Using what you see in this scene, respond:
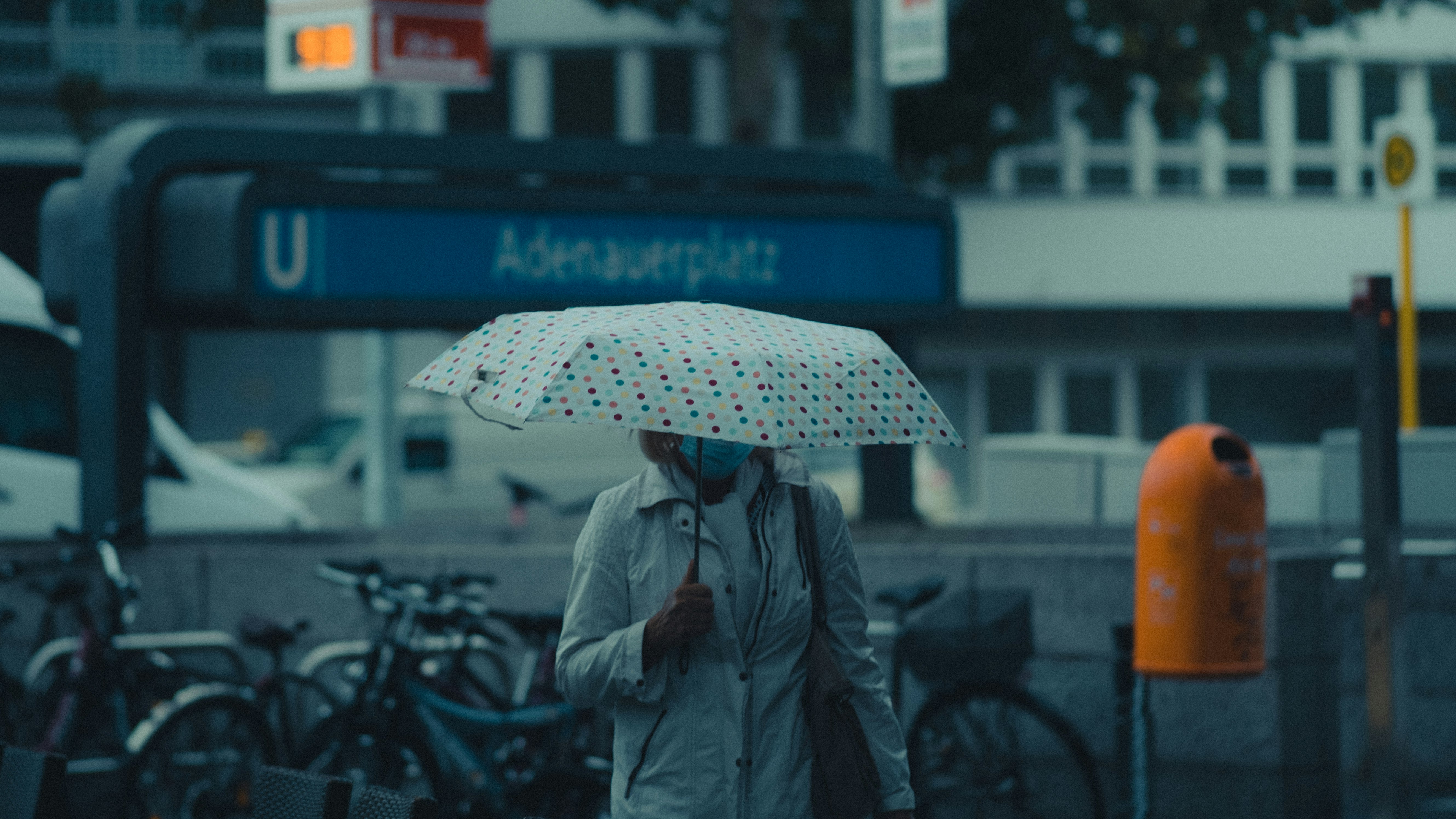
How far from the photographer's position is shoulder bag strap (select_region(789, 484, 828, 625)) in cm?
354

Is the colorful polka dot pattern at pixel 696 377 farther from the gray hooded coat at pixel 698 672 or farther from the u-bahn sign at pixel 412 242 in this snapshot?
the u-bahn sign at pixel 412 242

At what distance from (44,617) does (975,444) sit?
1916cm

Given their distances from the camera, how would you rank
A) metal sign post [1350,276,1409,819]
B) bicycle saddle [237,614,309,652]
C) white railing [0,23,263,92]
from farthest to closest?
white railing [0,23,263,92] < bicycle saddle [237,614,309,652] < metal sign post [1350,276,1409,819]

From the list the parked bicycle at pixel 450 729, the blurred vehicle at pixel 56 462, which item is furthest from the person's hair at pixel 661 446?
the blurred vehicle at pixel 56 462

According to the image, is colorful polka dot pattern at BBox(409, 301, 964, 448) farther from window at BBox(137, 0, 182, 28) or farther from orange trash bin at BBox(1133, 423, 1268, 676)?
window at BBox(137, 0, 182, 28)

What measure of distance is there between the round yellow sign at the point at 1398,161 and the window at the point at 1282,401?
18.6 m

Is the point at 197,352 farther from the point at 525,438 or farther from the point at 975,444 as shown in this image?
the point at 975,444

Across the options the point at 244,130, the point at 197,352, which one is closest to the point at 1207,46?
the point at 244,130

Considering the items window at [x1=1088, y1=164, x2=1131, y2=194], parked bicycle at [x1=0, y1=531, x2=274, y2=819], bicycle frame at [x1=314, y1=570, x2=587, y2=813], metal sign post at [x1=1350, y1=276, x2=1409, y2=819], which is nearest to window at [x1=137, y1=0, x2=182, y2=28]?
window at [x1=1088, y1=164, x2=1131, y2=194]

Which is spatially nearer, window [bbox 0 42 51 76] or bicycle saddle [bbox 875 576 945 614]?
bicycle saddle [bbox 875 576 945 614]

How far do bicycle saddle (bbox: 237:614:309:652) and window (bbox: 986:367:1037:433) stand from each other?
2019 cm

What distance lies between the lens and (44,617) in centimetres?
730

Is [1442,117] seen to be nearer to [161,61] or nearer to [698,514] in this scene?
[161,61]

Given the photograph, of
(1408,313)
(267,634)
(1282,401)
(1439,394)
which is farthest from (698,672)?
(1439,394)
